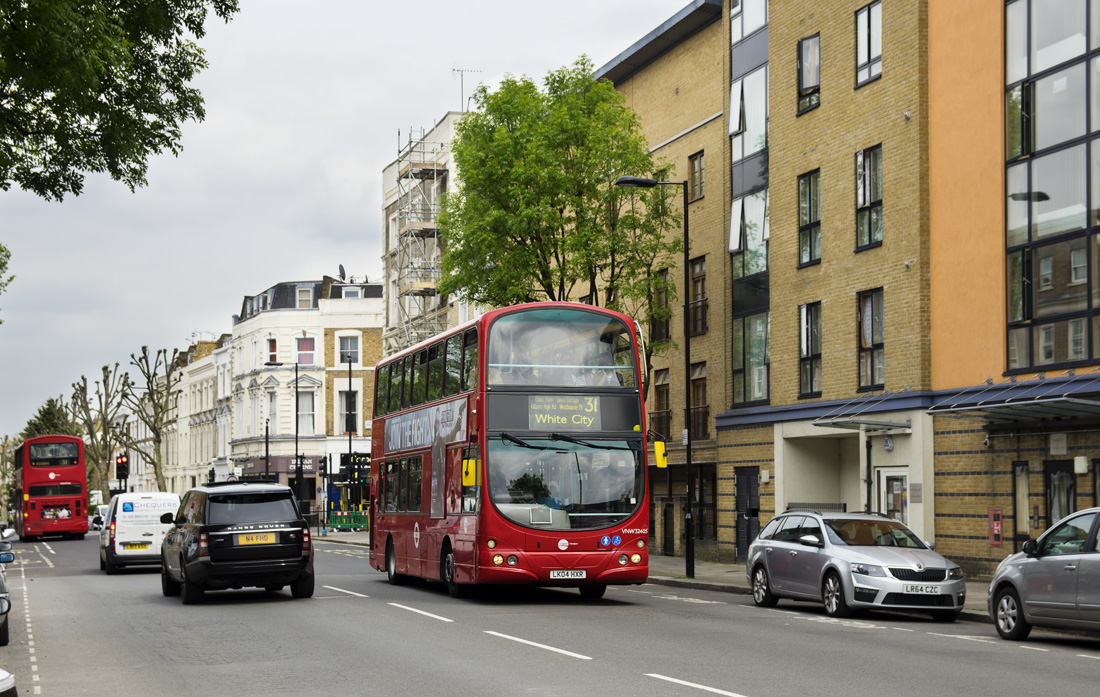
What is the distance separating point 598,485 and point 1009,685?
9503 mm

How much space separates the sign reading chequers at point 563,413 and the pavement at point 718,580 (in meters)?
5.53

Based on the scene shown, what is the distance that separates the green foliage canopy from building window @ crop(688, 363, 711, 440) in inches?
164

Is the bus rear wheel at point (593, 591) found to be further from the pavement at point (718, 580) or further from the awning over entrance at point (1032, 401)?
the awning over entrance at point (1032, 401)

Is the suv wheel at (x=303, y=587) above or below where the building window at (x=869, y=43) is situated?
below

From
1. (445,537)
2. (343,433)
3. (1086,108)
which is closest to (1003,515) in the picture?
(1086,108)

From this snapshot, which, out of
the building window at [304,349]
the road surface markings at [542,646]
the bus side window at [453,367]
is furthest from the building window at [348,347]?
the road surface markings at [542,646]

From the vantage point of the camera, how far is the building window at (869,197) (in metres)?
27.1

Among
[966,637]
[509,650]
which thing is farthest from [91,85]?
[966,637]

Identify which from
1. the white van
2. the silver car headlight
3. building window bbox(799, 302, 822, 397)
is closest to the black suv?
the silver car headlight

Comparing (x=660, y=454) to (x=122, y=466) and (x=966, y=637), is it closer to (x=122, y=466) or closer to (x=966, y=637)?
(x=966, y=637)

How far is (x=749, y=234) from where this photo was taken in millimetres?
32531

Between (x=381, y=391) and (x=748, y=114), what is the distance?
1186 cm

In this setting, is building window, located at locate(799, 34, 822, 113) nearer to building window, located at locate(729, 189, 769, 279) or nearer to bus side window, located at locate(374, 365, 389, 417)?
building window, located at locate(729, 189, 769, 279)

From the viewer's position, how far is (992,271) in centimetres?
2375
